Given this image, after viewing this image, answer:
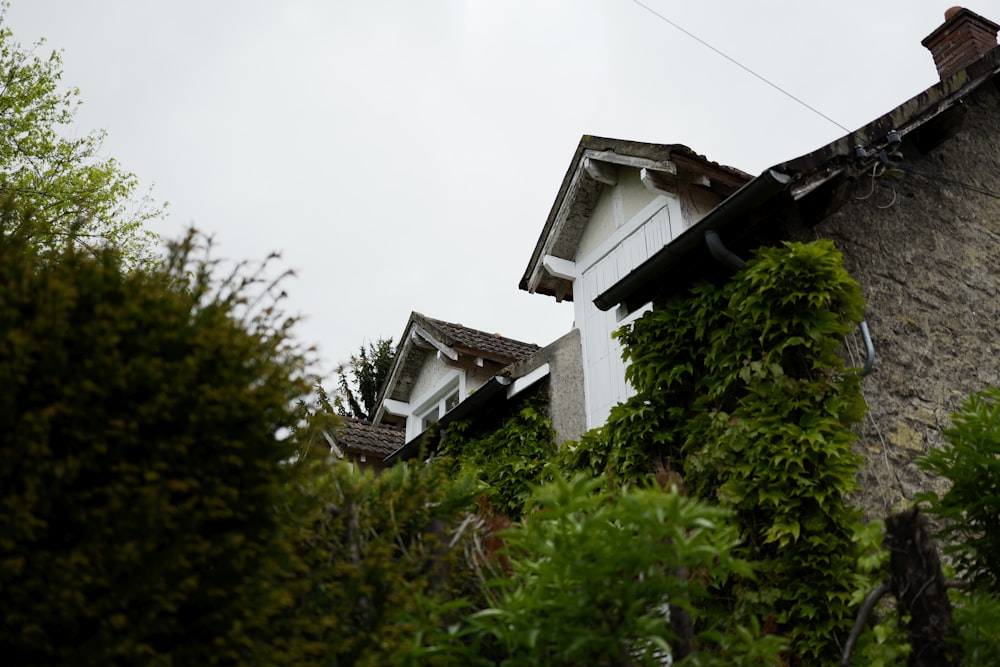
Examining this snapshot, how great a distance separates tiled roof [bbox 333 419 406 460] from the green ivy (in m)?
3.47

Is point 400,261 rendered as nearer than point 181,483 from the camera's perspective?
No

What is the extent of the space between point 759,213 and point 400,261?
38.7 metres

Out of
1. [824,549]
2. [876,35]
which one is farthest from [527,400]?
[876,35]

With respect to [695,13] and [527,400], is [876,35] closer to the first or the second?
[695,13]

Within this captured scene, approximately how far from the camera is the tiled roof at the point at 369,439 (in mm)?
14195

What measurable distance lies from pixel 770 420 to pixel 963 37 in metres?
6.42

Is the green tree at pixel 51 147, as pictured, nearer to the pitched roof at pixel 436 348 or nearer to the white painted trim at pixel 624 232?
the pitched roof at pixel 436 348

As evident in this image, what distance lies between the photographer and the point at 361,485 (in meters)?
4.01

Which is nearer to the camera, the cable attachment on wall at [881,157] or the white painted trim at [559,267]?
the cable attachment on wall at [881,157]

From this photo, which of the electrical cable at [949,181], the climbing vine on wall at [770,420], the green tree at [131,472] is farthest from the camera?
the electrical cable at [949,181]

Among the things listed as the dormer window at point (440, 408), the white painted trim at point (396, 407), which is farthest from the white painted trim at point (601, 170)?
the white painted trim at point (396, 407)

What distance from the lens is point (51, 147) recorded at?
591 inches

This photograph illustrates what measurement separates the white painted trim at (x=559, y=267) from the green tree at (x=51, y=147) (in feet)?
23.0

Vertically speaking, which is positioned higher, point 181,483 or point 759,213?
point 759,213
